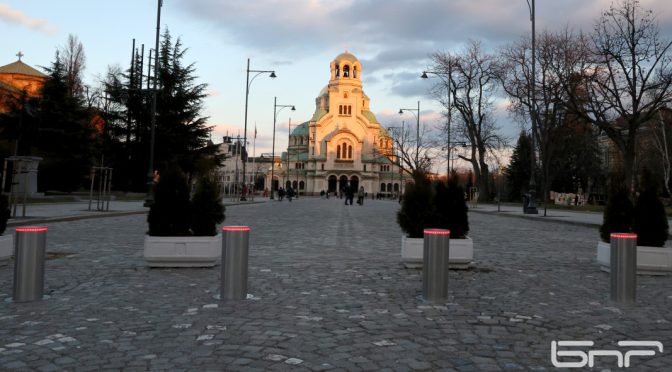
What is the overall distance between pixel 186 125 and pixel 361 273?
4296 cm

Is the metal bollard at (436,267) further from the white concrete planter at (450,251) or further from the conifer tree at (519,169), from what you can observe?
the conifer tree at (519,169)

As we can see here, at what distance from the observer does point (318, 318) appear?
203 inches

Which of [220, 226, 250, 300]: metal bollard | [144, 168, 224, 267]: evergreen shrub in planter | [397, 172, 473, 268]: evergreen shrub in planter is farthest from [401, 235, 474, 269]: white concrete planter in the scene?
[220, 226, 250, 300]: metal bollard

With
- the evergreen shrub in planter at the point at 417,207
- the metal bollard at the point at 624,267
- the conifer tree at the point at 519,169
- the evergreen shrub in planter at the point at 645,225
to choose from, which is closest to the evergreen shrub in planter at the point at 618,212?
the evergreen shrub in planter at the point at 645,225

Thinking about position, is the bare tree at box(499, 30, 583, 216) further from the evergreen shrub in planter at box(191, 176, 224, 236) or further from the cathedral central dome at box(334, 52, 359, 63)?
the cathedral central dome at box(334, 52, 359, 63)

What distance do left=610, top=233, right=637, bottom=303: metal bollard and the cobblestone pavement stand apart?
17 centimetres

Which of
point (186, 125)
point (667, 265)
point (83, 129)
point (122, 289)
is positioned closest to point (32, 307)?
point (122, 289)

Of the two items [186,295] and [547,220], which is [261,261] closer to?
[186,295]

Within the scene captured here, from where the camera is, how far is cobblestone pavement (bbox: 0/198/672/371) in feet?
12.9

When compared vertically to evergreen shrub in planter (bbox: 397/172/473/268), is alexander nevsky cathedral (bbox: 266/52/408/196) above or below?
above

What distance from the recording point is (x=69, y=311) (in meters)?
5.33

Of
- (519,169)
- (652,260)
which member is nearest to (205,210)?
(652,260)

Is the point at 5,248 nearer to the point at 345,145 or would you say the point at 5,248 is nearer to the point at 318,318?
the point at 318,318

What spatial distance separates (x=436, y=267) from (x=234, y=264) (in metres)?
2.33
